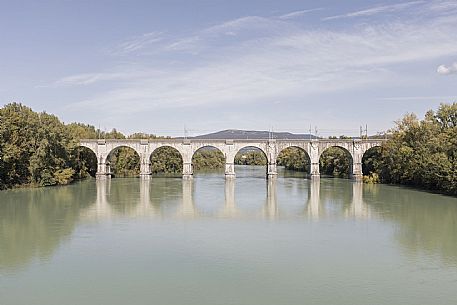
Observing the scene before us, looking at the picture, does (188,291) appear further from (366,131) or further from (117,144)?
(366,131)

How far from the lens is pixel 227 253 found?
641 inches

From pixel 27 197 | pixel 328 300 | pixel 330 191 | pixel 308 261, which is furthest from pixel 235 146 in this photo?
pixel 328 300

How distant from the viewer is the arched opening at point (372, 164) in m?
48.9

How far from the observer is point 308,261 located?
15.4 meters

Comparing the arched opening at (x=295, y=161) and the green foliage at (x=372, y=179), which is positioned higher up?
the arched opening at (x=295, y=161)

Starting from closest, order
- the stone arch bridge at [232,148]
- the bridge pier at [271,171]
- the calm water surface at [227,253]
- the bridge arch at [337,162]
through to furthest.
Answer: the calm water surface at [227,253]
the stone arch bridge at [232,148]
the bridge pier at [271,171]
the bridge arch at [337,162]

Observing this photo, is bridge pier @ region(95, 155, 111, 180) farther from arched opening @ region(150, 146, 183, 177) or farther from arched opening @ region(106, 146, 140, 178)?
arched opening @ region(150, 146, 183, 177)

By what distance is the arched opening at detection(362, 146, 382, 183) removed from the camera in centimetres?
4893

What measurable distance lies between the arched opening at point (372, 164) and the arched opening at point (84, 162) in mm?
31511

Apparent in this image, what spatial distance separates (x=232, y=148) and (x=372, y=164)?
15871 millimetres

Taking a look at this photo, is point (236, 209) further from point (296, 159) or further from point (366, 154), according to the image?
point (296, 159)

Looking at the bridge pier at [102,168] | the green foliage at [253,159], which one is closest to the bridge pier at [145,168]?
the bridge pier at [102,168]

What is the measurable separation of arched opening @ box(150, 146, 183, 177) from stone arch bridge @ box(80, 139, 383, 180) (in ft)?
50.0

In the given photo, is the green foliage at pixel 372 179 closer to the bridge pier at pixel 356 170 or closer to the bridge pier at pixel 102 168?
the bridge pier at pixel 356 170
